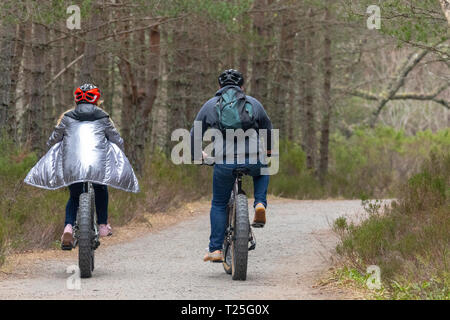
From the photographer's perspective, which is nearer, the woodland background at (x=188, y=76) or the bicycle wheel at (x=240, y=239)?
the bicycle wheel at (x=240, y=239)

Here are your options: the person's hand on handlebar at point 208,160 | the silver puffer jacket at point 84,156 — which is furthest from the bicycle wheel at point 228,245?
the silver puffer jacket at point 84,156

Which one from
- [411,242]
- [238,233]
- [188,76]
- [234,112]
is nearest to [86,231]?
[238,233]

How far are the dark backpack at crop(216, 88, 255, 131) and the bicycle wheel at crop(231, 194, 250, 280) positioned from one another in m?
0.68

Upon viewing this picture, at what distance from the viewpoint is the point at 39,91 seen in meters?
14.9

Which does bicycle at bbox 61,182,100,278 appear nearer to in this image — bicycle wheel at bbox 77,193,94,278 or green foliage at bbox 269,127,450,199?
bicycle wheel at bbox 77,193,94,278

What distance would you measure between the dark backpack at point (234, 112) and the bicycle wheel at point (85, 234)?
1510mm

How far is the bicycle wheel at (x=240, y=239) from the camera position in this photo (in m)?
8.05

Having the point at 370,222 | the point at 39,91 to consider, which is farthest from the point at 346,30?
the point at 370,222

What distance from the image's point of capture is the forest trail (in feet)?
24.8

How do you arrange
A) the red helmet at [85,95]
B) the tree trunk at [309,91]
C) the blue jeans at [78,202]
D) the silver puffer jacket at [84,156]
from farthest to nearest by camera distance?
1. the tree trunk at [309,91]
2. the red helmet at [85,95]
3. the blue jeans at [78,202]
4. the silver puffer jacket at [84,156]

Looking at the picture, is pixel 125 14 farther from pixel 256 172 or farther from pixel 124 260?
pixel 256 172

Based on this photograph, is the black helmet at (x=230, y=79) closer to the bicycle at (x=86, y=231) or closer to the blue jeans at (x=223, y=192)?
the blue jeans at (x=223, y=192)

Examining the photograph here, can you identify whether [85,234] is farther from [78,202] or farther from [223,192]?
[223,192]

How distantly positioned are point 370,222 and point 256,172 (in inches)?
84.7
